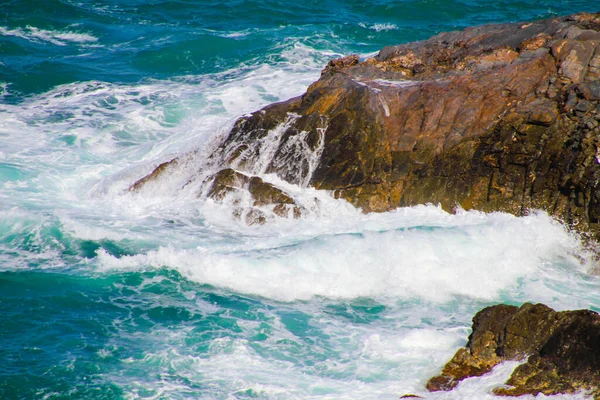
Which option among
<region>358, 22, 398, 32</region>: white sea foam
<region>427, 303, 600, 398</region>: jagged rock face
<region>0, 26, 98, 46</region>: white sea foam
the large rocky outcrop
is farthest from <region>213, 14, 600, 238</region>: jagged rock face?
<region>0, 26, 98, 46</region>: white sea foam

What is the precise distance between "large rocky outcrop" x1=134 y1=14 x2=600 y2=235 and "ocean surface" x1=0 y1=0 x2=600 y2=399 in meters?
0.45

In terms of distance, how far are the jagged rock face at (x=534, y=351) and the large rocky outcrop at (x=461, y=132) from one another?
15.5ft

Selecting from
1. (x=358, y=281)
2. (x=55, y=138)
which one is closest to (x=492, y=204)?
(x=358, y=281)

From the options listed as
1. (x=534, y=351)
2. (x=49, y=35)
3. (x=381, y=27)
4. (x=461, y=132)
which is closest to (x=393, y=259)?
(x=461, y=132)

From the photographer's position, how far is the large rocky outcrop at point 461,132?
11.9 m

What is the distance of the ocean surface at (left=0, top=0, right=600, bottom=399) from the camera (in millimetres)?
8398

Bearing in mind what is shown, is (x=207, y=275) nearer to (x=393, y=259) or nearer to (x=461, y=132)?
(x=393, y=259)

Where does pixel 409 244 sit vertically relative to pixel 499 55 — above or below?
below

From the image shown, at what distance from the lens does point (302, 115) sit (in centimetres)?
1342

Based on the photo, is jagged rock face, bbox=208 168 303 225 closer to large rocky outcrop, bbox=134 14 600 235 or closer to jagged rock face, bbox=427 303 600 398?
large rocky outcrop, bbox=134 14 600 235

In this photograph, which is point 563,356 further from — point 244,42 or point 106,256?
point 244,42

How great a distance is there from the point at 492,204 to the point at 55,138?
11.4 meters

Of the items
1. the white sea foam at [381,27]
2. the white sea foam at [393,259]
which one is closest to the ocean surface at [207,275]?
the white sea foam at [393,259]

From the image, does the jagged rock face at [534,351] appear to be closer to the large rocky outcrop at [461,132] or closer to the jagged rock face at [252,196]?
the large rocky outcrop at [461,132]
